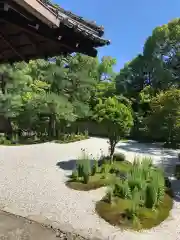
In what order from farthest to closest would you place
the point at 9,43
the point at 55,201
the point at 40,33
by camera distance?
the point at 55,201 → the point at 9,43 → the point at 40,33

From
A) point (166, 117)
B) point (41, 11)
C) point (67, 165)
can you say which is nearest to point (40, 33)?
point (41, 11)

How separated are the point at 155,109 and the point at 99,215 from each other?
1232 centimetres

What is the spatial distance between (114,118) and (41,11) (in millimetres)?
7187

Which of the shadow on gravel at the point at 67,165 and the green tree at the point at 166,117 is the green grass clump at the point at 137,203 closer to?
the shadow on gravel at the point at 67,165

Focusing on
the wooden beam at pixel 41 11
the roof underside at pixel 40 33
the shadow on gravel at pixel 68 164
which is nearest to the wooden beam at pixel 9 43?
the roof underside at pixel 40 33

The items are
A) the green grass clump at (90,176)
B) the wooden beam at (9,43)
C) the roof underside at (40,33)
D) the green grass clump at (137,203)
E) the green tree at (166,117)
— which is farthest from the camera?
the green tree at (166,117)

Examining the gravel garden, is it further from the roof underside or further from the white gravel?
the roof underside

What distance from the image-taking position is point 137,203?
18.3ft

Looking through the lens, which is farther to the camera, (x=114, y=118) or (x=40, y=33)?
(x=114, y=118)

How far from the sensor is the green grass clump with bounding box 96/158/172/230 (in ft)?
17.0

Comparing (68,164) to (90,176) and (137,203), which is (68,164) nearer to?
(90,176)

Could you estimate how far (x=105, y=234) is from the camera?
4.62 meters

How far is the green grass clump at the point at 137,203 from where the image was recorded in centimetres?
518

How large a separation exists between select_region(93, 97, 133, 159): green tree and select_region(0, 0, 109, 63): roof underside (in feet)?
18.4
